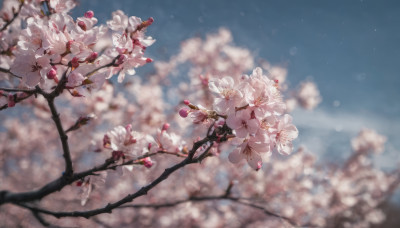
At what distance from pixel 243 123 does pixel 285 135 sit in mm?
386

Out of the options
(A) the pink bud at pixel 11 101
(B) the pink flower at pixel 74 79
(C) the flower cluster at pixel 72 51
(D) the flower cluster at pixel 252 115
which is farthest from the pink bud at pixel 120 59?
(A) the pink bud at pixel 11 101

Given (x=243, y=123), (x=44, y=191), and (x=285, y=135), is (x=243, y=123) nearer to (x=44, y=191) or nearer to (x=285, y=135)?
(x=285, y=135)

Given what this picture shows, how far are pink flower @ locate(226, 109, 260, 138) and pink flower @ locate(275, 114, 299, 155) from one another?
0.28 meters

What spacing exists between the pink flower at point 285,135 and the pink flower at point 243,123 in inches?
11.2

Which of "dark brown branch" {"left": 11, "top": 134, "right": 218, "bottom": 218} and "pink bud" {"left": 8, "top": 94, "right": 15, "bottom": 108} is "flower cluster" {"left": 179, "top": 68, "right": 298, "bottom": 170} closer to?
"dark brown branch" {"left": 11, "top": 134, "right": 218, "bottom": 218}

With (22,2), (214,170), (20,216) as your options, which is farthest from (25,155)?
(22,2)

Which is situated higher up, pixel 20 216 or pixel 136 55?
pixel 20 216

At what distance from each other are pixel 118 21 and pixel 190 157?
3.75ft

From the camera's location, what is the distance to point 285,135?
5.28 feet

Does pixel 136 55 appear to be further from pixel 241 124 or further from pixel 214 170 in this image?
pixel 214 170

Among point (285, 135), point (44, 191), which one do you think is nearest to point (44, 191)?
point (44, 191)

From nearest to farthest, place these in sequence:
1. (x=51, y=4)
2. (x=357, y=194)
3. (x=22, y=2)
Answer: (x=51, y=4) < (x=22, y=2) < (x=357, y=194)

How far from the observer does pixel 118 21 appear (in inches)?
73.0

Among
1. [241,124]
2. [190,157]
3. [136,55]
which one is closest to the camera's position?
[241,124]
